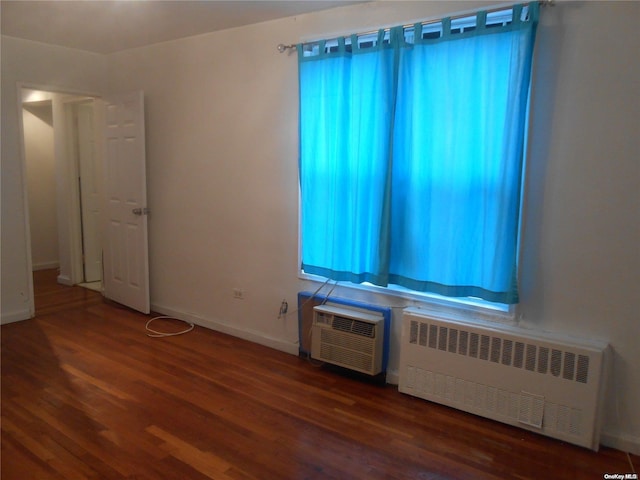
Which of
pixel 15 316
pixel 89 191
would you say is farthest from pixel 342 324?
pixel 89 191

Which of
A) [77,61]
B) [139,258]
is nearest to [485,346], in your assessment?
[139,258]

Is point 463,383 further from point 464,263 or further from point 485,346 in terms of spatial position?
point 464,263

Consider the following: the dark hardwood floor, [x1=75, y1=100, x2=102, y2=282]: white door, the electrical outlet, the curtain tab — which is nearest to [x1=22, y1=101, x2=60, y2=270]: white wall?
[x1=75, y1=100, x2=102, y2=282]: white door

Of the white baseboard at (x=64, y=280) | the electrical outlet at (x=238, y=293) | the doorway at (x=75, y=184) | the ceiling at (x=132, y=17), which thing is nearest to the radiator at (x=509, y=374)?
the electrical outlet at (x=238, y=293)

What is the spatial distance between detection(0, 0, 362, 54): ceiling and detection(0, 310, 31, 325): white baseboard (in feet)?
8.17

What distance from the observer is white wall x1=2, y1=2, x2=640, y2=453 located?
7.46 feet

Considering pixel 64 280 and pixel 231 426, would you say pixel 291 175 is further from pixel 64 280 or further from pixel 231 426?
pixel 64 280

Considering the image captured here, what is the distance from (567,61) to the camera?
2330 mm

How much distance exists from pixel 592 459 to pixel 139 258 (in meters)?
3.93

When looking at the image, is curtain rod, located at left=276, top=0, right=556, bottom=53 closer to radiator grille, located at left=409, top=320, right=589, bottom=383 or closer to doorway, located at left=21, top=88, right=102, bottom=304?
radiator grille, located at left=409, top=320, right=589, bottom=383

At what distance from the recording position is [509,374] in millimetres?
2496

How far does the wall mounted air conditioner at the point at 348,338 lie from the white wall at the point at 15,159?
2.93 meters

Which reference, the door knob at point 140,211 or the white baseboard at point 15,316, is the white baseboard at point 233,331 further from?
the white baseboard at point 15,316

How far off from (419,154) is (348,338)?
1308 mm
